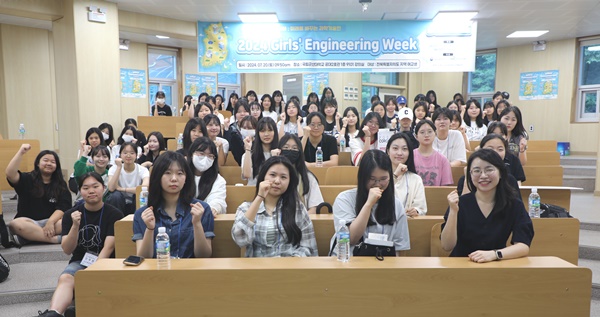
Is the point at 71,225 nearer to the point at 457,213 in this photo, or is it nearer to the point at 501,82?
the point at 457,213

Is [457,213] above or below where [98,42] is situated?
below

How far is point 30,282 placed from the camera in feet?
10.8

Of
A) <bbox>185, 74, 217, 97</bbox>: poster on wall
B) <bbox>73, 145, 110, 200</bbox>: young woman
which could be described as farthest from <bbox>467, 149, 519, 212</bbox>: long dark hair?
<bbox>185, 74, 217, 97</bbox>: poster on wall

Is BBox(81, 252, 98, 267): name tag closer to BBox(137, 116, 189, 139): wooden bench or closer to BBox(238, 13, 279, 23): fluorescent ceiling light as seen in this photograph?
BBox(137, 116, 189, 139): wooden bench

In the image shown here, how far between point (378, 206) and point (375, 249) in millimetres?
319

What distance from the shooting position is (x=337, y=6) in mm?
6836

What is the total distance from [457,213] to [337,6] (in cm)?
551

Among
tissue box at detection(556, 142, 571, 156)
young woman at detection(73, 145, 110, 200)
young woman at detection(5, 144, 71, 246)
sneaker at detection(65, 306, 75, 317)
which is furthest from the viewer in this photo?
tissue box at detection(556, 142, 571, 156)

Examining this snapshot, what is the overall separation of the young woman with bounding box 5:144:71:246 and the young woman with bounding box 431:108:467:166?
12.2 feet

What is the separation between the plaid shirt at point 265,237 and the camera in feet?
7.30

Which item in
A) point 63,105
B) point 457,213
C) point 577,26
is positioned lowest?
Answer: point 457,213

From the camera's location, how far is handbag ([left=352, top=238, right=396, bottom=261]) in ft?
6.25

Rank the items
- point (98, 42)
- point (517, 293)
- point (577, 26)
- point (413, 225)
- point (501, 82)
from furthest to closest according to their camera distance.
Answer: point (501, 82) → point (577, 26) → point (98, 42) → point (413, 225) → point (517, 293)

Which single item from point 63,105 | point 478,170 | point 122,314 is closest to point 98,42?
point 63,105
